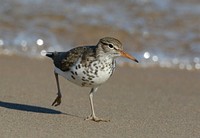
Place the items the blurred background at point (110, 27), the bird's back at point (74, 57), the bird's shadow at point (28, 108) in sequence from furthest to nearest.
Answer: the blurred background at point (110, 27) < the bird's shadow at point (28, 108) < the bird's back at point (74, 57)

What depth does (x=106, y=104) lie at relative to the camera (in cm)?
851

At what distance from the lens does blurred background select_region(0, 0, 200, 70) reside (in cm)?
1166

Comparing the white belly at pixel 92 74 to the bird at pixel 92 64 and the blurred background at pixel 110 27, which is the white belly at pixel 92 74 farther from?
the blurred background at pixel 110 27

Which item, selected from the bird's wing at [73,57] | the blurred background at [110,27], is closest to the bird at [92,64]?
the bird's wing at [73,57]

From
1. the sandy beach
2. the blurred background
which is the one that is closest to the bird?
the sandy beach

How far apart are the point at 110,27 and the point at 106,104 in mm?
4407

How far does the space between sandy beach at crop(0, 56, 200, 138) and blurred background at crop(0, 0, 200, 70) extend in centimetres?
61

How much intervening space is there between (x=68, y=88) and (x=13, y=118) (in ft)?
7.37

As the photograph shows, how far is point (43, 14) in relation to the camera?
43.3 ft

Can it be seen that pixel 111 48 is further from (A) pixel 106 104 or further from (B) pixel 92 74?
(A) pixel 106 104

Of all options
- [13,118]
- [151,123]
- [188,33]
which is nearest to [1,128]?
[13,118]

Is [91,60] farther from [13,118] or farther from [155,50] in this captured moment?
[155,50]

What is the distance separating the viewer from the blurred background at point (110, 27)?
1166cm

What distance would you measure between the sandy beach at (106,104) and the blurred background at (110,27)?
614 millimetres
